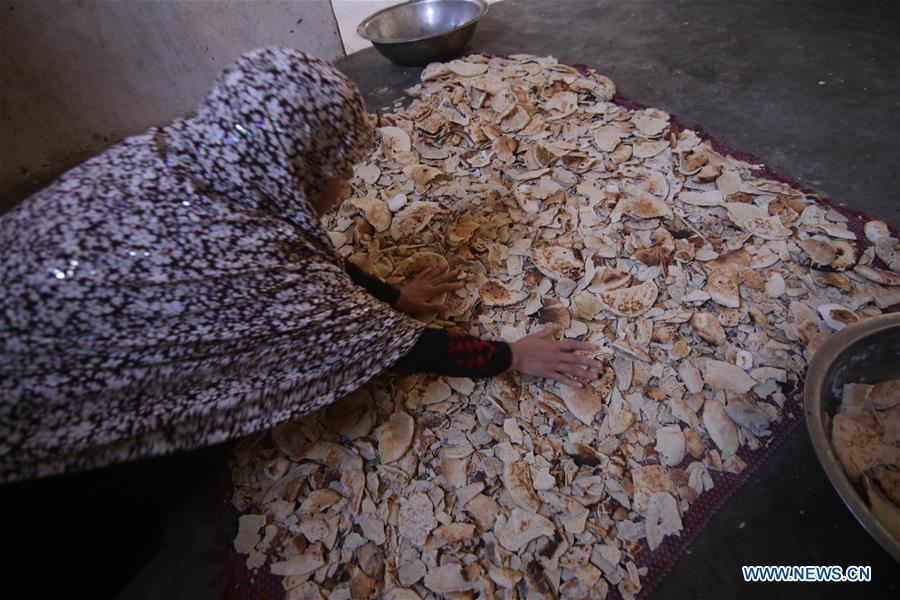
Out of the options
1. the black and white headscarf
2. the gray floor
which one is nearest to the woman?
the black and white headscarf

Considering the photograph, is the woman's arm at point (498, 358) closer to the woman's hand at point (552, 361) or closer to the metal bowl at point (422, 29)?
the woman's hand at point (552, 361)

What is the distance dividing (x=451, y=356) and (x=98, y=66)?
98.2 inches

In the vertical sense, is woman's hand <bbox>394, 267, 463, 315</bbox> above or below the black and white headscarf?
below

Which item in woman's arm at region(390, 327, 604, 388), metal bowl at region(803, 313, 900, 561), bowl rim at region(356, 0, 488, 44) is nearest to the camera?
metal bowl at region(803, 313, 900, 561)

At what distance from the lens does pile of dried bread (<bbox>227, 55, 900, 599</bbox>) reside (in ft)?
3.12

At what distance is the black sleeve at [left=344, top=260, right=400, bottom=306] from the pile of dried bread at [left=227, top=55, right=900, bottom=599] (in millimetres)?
168

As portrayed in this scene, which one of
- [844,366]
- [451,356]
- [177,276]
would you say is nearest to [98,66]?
[177,276]

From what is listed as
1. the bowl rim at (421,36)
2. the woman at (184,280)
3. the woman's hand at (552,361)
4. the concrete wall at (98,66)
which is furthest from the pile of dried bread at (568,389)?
the concrete wall at (98,66)

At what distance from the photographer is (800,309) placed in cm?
119

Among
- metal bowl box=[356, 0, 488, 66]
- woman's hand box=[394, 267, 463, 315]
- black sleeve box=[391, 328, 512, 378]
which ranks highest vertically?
metal bowl box=[356, 0, 488, 66]

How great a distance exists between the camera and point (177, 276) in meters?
0.68

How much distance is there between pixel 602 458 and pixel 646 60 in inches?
82.3

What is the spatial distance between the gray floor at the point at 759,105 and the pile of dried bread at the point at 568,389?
105mm

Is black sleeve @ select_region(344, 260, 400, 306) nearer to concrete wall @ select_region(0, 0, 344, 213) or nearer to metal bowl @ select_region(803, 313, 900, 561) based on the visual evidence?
metal bowl @ select_region(803, 313, 900, 561)
